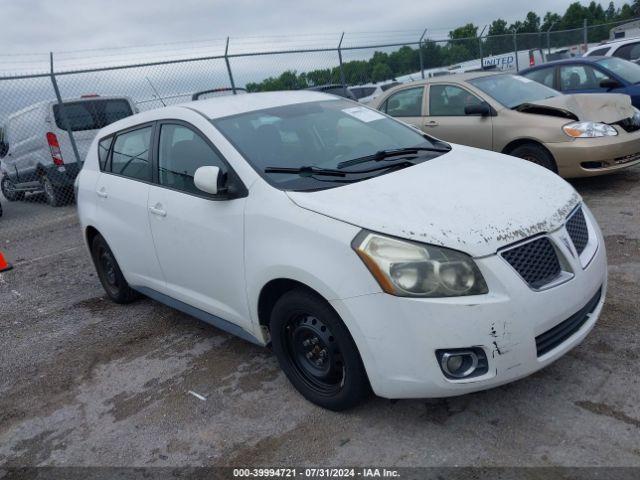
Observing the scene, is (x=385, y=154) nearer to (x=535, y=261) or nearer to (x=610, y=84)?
(x=535, y=261)

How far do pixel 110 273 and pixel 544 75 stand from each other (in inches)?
307

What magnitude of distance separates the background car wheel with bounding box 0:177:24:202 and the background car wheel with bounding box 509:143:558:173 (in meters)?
11.0

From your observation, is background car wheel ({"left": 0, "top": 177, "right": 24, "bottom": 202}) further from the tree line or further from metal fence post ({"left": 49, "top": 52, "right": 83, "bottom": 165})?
the tree line

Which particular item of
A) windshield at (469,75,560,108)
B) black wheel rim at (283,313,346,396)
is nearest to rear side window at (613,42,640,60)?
windshield at (469,75,560,108)

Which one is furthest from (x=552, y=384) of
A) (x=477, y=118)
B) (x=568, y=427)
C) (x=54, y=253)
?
(x=54, y=253)

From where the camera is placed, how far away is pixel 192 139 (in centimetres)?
392

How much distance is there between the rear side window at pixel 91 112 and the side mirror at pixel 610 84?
8206 millimetres

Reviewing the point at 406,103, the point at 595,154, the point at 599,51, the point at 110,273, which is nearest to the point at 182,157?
the point at 110,273

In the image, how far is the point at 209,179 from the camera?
3408mm

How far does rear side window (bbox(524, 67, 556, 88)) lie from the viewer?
32.1ft

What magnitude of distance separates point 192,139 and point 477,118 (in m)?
4.70

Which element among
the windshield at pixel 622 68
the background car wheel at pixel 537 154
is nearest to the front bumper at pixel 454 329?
Result: the background car wheel at pixel 537 154

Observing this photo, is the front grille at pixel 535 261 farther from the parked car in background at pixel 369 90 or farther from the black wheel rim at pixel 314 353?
the parked car in background at pixel 369 90

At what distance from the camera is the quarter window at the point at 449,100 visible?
7751 mm
